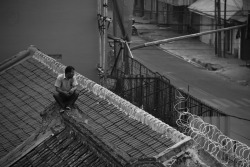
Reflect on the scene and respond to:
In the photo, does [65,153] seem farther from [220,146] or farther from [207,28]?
[207,28]

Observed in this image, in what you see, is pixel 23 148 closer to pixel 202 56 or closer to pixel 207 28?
pixel 202 56

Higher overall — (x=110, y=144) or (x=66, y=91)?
(x=66, y=91)

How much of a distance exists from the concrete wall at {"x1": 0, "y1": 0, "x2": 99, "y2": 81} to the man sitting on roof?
36.8 ft

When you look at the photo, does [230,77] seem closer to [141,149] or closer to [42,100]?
[42,100]

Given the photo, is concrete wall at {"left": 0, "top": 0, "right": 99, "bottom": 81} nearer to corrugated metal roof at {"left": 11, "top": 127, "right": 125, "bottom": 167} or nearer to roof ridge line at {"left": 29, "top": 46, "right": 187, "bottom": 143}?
roof ridge line at {"left": 29, "top": 46, "right": 187, "bottom": 143}

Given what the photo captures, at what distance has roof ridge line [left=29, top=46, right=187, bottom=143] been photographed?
1188 cm

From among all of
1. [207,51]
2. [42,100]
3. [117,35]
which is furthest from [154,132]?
[207,51]

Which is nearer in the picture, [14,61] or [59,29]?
[14,61]

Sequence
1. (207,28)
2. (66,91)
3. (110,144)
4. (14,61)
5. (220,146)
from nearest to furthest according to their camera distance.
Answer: (110,144), (66,91), (220,146), (14,61), (207,28)

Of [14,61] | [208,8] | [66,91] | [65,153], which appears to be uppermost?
[66,91]

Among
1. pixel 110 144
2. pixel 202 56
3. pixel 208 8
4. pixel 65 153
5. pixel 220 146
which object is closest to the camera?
pixel 110 144

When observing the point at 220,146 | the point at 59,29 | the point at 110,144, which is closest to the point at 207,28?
the point at 59,29

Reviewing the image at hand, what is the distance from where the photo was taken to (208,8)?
57062mm

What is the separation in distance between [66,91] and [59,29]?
1237 centimetres
